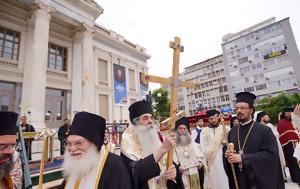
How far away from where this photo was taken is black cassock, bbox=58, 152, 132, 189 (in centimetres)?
168

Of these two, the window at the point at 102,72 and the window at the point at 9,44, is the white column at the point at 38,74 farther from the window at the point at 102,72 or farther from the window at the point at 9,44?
the window at the point at 102,72

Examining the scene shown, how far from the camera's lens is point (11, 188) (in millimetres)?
1854

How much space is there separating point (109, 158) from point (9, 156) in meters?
0.98

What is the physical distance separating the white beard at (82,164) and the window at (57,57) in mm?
16705

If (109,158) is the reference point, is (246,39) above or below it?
above

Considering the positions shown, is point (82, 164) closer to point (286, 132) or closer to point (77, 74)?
point (286, 132)

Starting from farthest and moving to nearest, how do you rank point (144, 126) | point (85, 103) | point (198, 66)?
point (198, 66) → point (85, 103) → point (144, 126)

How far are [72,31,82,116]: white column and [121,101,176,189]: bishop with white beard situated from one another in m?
15.5

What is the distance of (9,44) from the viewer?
14117 mm

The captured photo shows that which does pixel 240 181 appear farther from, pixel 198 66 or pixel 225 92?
pixel 198 66

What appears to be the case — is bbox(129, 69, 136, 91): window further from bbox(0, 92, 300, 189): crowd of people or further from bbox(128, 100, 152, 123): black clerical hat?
bbox(128, 100, 152, 123): black clerical hat

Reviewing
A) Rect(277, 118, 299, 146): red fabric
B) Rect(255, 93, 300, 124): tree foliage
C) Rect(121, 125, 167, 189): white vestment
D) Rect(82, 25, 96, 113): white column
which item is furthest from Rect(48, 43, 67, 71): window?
Rect(255, 93, 300, 124): tree foliage

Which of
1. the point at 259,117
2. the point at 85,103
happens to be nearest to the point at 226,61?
the point at 85,103

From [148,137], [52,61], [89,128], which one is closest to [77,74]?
[52,61]
